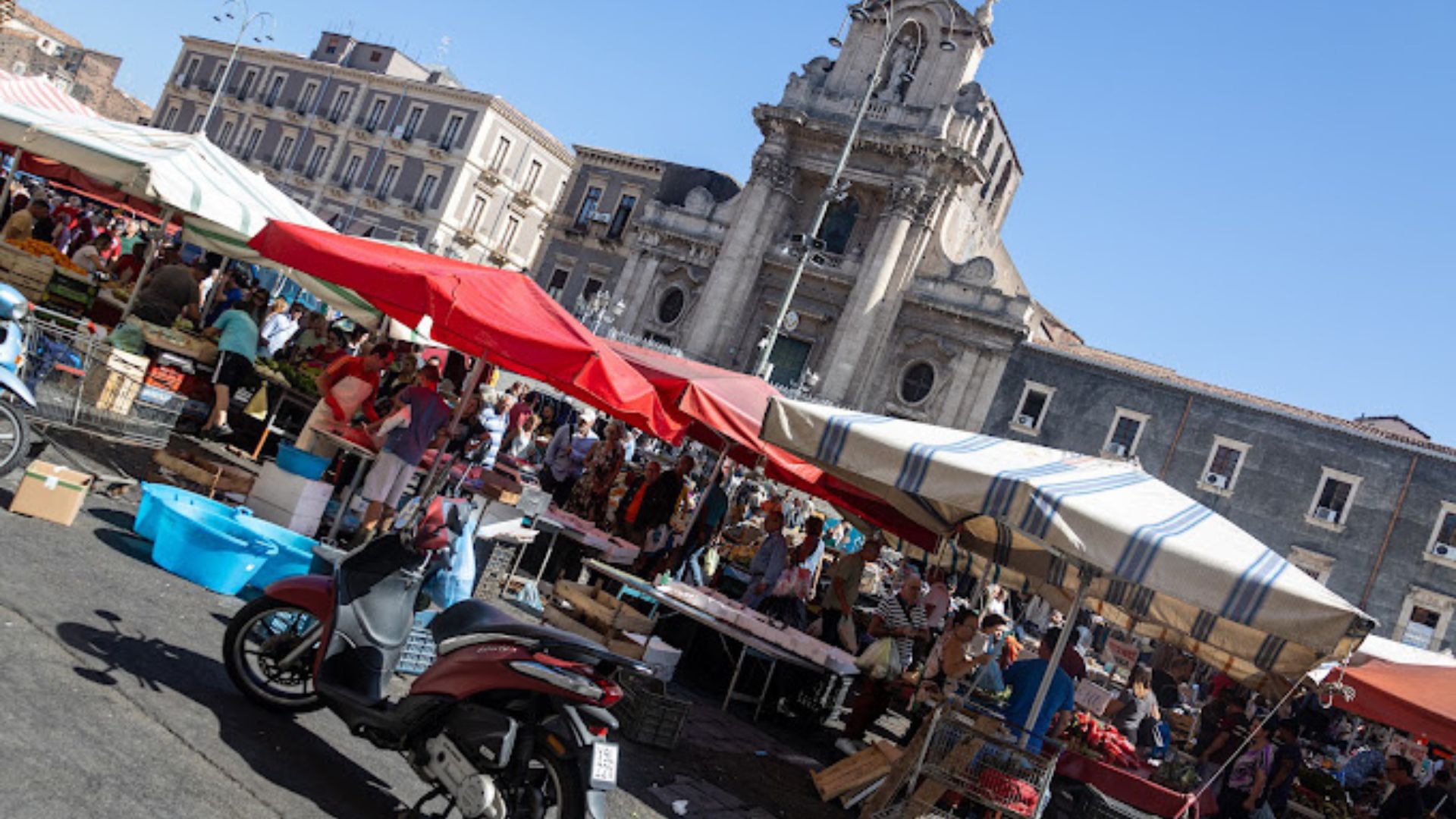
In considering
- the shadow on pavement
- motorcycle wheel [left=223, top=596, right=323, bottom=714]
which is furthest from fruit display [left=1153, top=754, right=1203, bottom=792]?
motorcycle wheel [left=223, top=596, right=323, bottom=714]

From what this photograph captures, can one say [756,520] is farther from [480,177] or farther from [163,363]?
[480,177]

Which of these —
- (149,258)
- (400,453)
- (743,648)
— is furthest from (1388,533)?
(149,258)

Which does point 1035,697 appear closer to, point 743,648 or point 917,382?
point 743,648

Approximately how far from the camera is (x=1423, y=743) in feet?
59.2

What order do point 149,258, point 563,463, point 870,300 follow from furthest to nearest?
1. point 870,300
2. point 563,463
3. point 149,258

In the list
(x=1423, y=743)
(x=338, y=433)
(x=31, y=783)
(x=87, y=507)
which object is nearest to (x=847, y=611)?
(x=338, y=433)

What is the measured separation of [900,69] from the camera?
39.0 metres

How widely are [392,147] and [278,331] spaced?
41163 millimetres

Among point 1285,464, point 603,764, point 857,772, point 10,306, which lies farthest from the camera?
point 1285,464

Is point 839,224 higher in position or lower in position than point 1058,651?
higher

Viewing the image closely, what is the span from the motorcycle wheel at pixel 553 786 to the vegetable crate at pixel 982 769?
2505mm

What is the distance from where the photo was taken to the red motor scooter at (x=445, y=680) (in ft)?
14.2

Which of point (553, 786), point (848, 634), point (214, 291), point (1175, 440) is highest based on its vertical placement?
point (1175, 440)

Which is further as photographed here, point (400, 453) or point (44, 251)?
point (44, 251)
